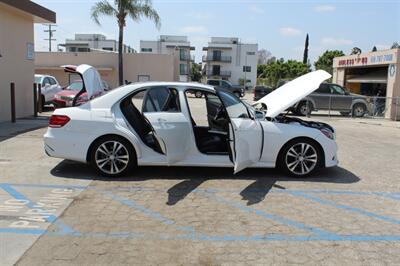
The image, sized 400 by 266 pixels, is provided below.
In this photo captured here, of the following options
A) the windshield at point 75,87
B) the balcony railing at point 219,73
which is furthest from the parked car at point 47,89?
the balcony railing at point 219,73

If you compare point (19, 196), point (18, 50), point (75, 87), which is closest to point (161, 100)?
point (19, 196)

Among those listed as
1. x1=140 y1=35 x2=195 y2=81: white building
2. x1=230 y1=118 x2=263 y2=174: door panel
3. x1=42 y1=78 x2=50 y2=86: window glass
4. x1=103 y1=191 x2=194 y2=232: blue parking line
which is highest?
x1=140 y1=35 x2=195 y2=81: white building

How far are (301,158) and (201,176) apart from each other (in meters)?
1.68

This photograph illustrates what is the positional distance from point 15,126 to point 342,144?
9.55 m

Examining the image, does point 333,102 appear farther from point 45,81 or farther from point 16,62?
point 16,62

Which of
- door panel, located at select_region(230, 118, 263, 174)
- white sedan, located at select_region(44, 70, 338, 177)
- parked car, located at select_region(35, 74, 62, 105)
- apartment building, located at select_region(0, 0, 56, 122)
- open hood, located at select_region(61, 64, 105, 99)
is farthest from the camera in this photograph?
parked car, located at select_region(35, 74, 62, 105)

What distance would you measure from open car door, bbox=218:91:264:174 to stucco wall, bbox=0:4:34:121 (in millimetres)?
9877

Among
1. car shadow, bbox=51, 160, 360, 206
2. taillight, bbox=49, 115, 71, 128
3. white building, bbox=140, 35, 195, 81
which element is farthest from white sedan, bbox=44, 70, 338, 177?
white building, bbox=140, 35, 195, 81

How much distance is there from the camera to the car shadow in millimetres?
5996

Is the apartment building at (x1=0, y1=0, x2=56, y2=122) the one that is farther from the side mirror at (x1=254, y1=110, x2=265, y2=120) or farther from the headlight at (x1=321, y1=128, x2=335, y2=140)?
the headlight at (x1=321, y1=128, x2=335, y2=140)

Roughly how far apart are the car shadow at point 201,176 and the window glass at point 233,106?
1.07m

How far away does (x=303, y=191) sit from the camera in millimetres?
6039

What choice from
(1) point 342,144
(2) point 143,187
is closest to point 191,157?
(2) point 143,187

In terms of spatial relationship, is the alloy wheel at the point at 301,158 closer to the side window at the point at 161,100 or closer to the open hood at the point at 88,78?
the side window at the point at 161,100
